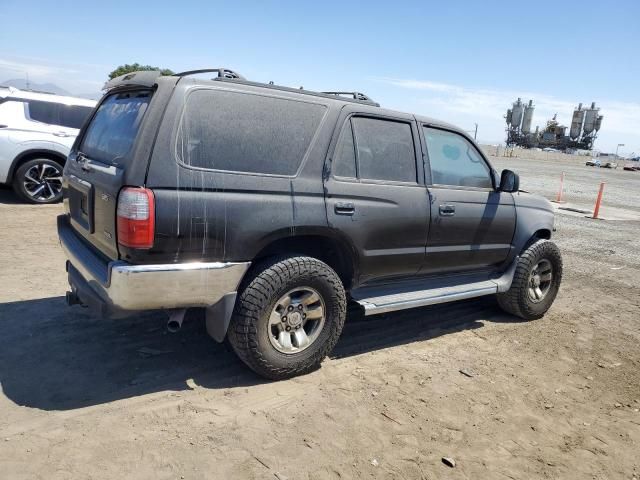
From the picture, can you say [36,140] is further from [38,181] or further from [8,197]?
[8,197]

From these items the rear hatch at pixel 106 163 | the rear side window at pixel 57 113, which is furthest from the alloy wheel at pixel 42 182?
the rear hatch at pixel 106 163

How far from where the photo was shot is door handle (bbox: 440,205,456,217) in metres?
4.26

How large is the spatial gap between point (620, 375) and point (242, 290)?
10.5 feet

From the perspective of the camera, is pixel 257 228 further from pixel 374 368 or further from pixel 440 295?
pixel 440 295

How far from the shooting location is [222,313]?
3244 millimetres

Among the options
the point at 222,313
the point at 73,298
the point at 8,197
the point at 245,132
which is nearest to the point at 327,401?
the point at 222,313

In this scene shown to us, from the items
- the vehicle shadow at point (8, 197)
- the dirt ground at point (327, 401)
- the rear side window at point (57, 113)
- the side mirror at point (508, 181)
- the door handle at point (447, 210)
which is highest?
the rear side window at point (57, 113)

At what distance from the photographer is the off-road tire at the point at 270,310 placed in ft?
10.8

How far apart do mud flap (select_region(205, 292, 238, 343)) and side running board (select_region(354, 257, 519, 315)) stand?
3.46ft

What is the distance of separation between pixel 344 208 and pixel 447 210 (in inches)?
44.0

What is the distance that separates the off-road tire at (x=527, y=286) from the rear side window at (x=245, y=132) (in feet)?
8.88

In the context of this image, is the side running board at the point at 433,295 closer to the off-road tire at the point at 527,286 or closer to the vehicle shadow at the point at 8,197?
the off-road tire at the point at 527,286

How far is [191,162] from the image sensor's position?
3084 millimetres

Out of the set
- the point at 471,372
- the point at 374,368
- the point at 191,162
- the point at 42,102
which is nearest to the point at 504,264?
the point at 471,372
